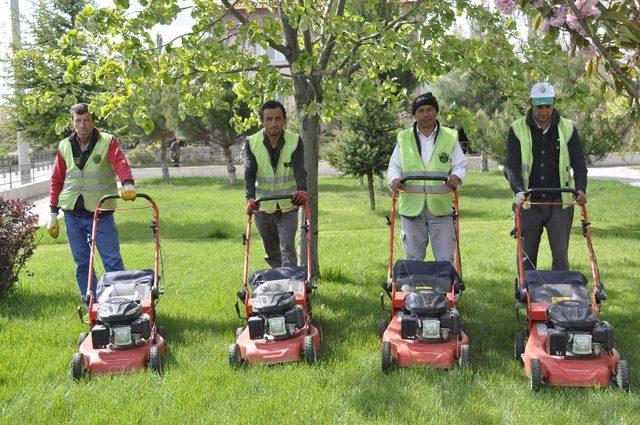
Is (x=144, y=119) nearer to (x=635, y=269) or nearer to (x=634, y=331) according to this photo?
(x=634, y=331)

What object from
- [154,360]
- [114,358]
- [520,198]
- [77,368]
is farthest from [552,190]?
[77,368]

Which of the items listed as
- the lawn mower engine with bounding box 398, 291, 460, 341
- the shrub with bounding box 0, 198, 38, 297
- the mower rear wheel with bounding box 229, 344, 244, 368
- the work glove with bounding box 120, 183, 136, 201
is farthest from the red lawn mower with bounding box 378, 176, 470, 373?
the shrub with bounding box 0, 198, 38, 297

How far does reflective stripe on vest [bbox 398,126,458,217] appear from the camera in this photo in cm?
593

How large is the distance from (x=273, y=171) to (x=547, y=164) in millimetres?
2431

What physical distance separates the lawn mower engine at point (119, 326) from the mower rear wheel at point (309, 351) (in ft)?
3.99

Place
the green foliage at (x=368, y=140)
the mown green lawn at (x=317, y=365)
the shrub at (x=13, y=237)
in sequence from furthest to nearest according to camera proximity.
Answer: the green foliage at (x=368, y=140) < the shrub at (x=13, y=237) < the mown green lawn at (x=317, y=365)

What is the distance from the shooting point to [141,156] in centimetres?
4281

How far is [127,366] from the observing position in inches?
202

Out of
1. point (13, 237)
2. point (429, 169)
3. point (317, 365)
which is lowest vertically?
point (317, 365)

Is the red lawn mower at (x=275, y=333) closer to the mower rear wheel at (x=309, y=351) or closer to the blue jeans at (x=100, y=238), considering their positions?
the mower rear wheel at (x=309, y=351)

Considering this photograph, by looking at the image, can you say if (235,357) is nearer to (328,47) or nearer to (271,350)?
(271,350)

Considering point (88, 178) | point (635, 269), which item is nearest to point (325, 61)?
point (88, 178)

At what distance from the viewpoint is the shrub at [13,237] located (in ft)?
24.5

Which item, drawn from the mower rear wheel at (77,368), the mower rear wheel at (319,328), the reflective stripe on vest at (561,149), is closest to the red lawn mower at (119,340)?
the mower rear wheel at (77,368)
